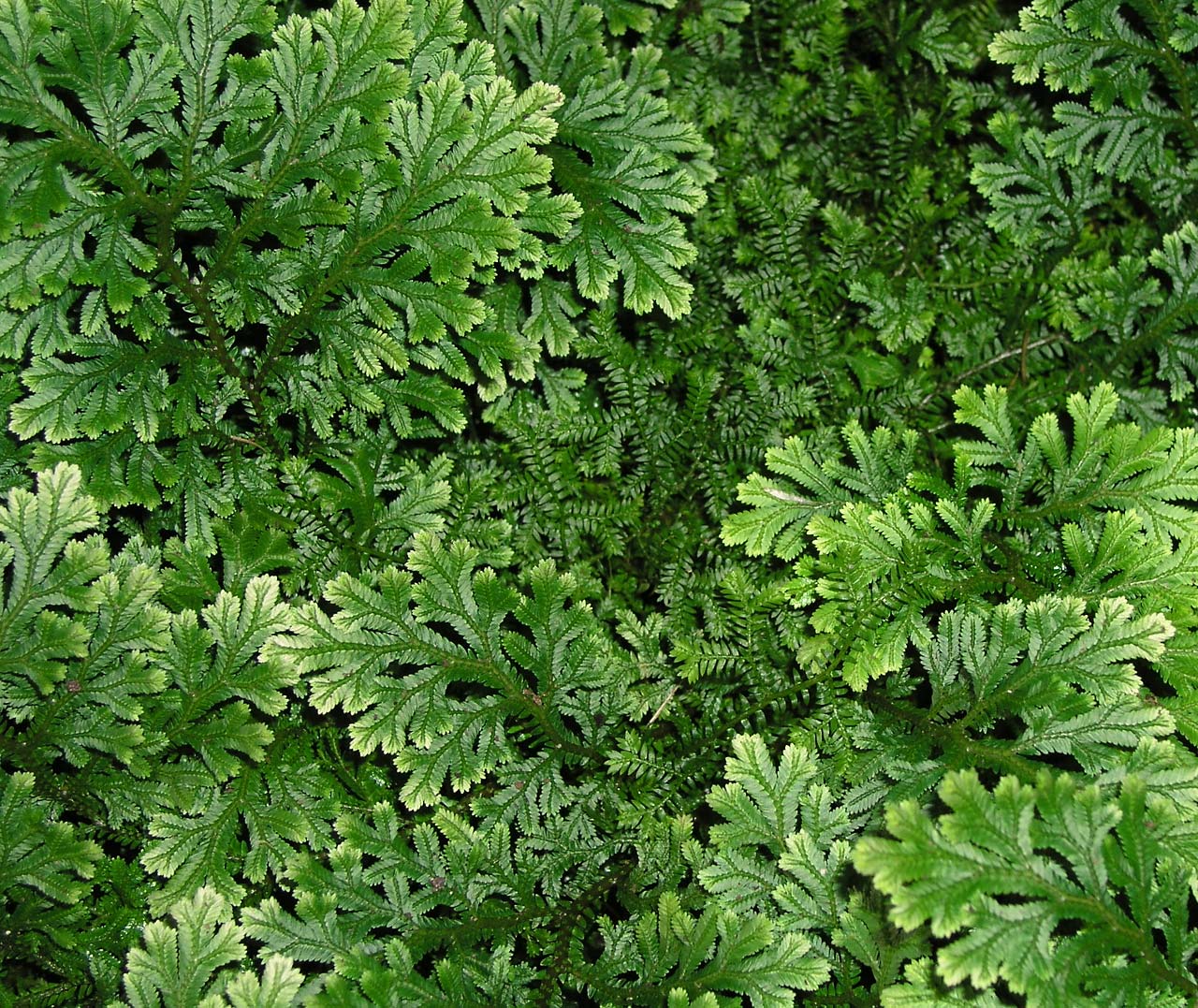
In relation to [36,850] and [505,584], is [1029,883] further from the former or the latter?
[36,850]

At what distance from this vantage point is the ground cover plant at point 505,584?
7.07 feet

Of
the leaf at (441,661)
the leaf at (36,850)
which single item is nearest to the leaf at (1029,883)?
the leaf at (441,661)

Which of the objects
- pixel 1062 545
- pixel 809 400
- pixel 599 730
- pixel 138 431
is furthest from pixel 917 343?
pixel 138 431

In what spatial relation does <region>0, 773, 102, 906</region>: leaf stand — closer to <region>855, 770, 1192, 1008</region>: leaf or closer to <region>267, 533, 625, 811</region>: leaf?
→ <region>267, 533, 625, 811</region>: leaf

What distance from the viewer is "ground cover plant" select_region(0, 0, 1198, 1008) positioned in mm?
2154

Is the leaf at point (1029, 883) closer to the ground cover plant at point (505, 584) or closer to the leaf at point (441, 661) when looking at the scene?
the ground cover plant at point (505, 584)

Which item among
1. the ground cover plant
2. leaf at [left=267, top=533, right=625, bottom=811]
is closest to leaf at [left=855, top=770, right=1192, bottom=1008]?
the ground cover plant

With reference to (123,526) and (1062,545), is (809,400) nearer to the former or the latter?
(1062,545)

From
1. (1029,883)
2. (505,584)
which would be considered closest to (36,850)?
(505,584)

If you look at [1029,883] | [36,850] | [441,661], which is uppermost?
[1029,883]

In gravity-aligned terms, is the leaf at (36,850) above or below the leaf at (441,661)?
below

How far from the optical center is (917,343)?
3154 mm

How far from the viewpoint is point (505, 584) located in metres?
2.91

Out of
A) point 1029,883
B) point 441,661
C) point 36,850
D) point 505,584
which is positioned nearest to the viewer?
point 1029,883
